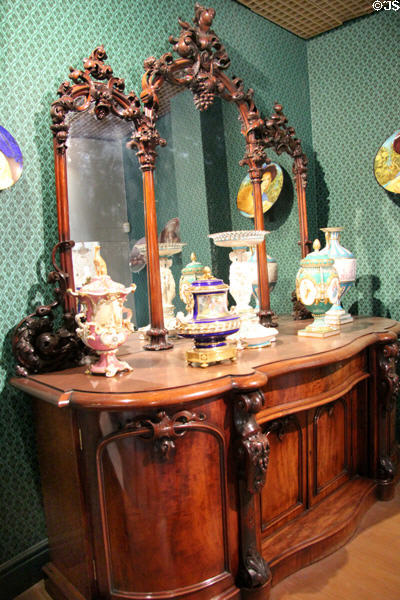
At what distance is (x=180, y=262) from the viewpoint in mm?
2637

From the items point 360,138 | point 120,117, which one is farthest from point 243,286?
point 360,138

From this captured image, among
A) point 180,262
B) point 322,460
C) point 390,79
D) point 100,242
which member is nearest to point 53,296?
point 100,242

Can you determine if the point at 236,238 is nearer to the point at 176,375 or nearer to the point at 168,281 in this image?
the point at 168,281

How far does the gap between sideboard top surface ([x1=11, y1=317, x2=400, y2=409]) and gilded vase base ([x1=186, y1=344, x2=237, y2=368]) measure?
0.09 ft

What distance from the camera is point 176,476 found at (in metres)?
1.72

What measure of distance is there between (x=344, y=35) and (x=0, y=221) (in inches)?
119

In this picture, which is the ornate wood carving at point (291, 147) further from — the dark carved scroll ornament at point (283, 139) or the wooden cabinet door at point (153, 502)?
the wooden cabinet door at point (153, 502)

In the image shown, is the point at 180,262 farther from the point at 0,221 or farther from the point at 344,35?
the point at 344,35

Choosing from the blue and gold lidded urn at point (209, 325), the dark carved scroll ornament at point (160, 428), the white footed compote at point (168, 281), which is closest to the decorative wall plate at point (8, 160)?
the white footed compote at point (168, 281)

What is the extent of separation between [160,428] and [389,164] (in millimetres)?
2672

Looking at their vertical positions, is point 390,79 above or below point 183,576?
above

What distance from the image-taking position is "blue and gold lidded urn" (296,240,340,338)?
8.43 feet

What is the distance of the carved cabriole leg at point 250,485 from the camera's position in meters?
1.79

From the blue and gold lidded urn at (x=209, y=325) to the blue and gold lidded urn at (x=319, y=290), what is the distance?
72 cm
